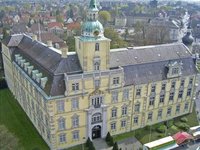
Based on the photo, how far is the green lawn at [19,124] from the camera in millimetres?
58625

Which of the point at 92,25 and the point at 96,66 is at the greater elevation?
the point at 92,25

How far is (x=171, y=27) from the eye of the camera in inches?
6339

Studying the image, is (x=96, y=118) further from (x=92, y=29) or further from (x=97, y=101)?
(x=92, y=29)

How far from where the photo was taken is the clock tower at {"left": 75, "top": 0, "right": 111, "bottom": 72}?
5203cm

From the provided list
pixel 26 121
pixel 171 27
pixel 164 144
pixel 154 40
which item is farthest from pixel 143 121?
pixel 171 27

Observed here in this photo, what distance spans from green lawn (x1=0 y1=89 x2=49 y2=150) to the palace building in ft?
6.18

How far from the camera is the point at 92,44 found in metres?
52.2

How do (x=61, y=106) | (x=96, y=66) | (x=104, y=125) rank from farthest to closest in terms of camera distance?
(x=104, y=125), (x=96, y=66), (x=61, y=106)

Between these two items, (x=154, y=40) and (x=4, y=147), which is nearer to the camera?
(x=4, y=147)

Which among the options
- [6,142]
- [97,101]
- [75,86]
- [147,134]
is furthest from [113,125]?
[6,142]

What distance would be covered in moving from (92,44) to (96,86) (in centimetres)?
887

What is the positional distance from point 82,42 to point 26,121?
28.2m

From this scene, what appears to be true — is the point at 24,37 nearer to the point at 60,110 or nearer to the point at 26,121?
the point at 26,121

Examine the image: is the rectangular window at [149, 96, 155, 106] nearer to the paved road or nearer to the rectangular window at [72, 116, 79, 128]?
the paved road
